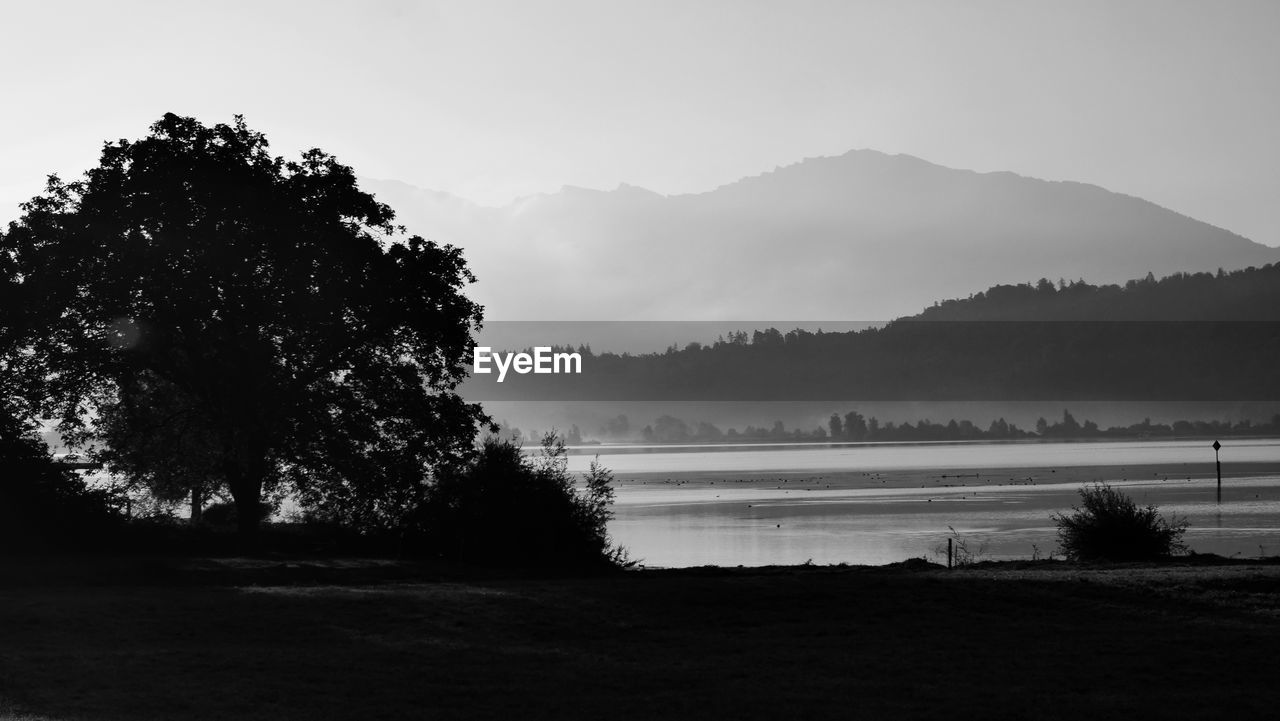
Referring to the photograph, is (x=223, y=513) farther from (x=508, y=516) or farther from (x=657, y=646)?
(x=657, y=646)

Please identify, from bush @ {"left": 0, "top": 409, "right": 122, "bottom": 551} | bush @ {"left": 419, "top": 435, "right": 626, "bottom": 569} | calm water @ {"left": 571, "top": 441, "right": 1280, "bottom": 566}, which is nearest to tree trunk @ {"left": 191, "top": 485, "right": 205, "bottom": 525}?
bush @ {"left": 0, "top": 409, "right": 122, "bottom": 551}

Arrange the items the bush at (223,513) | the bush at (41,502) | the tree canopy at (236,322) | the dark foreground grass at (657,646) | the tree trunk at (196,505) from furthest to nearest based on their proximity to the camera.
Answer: the bush at (223,513) < the tree trunk at (196,505) < the tree canopy at (236,322) < the bush at (41,502) < the dark foreground grass at (657,646)

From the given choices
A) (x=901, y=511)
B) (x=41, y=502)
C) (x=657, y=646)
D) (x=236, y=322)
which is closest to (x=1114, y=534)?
(x=657, y=646)

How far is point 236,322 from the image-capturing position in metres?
37.7

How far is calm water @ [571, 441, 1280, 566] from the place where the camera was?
46.2 meters

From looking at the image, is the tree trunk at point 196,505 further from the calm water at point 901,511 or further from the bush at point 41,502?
the calm water at point 901,511

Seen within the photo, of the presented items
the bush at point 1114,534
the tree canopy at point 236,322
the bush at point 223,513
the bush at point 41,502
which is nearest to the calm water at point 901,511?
the bush at point 1114,534

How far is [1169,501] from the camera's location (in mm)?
70250

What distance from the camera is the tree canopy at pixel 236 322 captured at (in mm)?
36812

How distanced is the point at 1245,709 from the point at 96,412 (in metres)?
33.9

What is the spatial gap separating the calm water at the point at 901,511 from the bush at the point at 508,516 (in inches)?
197

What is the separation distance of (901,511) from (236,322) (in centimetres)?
4176

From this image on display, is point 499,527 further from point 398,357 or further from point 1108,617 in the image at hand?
point 1108,617

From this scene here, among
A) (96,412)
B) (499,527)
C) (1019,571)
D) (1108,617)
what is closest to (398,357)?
(499,527)
